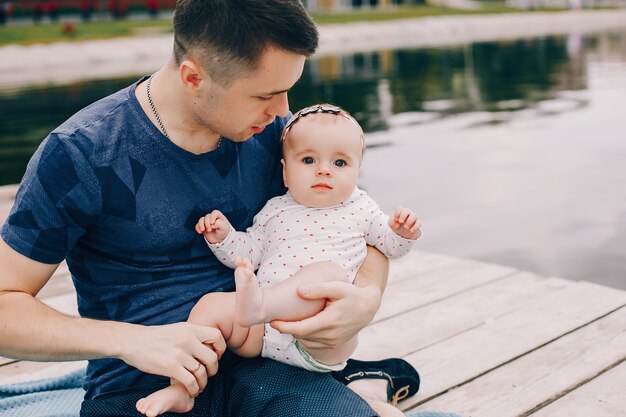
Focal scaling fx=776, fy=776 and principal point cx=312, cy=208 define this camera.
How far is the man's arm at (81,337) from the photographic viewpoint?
1.98 metres

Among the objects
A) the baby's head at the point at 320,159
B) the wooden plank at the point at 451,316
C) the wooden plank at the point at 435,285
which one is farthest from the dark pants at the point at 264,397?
the wooden plank at the point at 435,285

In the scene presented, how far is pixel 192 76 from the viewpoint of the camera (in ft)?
7.18

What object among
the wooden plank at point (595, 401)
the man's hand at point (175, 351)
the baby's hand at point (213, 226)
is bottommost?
the wooden plank at point (595, 401)

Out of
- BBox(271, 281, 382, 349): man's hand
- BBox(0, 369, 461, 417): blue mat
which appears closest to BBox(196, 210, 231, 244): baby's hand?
BBox(271, 281, 382, 349): man's hand

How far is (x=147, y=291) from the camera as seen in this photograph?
226 cm

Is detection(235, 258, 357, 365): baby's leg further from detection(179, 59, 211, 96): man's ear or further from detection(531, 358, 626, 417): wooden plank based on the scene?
detection(531, 358, 626, 417): wooden plank

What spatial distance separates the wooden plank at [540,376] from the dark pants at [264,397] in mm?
687

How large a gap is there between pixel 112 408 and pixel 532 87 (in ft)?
43.2

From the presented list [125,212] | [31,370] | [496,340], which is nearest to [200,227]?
[125,212]

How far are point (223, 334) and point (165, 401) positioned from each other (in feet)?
0.91

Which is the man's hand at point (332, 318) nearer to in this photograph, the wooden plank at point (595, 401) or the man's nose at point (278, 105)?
the man's nose at point (278, 105)

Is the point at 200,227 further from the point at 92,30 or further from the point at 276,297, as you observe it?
the point at 92,30

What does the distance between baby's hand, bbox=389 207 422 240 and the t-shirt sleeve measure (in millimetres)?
893

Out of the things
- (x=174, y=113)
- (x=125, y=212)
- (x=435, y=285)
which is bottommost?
(x=435, y=285)
